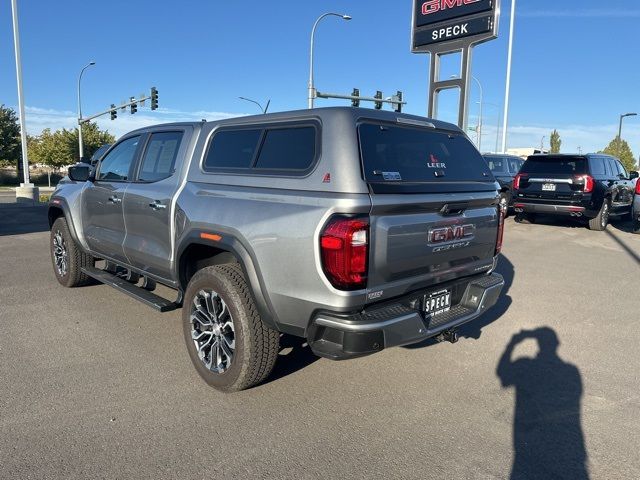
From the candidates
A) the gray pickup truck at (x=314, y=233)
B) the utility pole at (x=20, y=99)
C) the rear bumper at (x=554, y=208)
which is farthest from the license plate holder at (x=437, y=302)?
the utility pole at (x=20, y=99)

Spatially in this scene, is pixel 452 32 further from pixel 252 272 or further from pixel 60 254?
pixel 252 272

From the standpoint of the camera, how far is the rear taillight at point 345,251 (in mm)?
2729

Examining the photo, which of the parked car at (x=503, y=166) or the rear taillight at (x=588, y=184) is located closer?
the rear taillight at (x=588, y=184)

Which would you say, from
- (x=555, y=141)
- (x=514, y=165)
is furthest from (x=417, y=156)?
(x=555, y=141)

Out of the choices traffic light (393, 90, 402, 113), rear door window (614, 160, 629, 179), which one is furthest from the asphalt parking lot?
traffic light (393, 90, 402, 113)

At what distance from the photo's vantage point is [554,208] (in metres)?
11.6

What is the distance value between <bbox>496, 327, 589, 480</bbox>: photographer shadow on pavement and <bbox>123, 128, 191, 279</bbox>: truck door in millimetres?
2867

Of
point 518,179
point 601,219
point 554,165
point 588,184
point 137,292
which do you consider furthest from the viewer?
point 518,179

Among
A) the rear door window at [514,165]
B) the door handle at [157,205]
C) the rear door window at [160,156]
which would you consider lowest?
the door handle at [157,205]

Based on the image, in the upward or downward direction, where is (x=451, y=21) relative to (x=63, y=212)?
upward

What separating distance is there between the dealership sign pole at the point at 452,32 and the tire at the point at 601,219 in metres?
4.98

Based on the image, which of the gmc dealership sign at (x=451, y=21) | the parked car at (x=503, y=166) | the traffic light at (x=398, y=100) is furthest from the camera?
the traffic light at (x=398, y=100)

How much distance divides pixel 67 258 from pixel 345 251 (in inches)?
172

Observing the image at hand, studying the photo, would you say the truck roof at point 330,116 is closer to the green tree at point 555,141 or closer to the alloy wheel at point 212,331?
the alloy wheel at point 212,331
